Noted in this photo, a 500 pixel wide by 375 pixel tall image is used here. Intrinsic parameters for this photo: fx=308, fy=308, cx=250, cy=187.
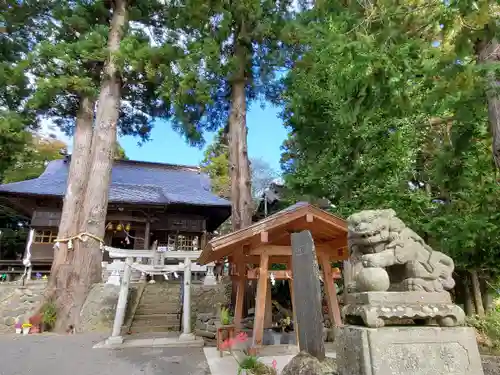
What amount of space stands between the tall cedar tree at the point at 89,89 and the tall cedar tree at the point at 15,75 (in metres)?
0.78

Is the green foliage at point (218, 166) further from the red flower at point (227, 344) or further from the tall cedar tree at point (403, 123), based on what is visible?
the red flower at point (227, 344)

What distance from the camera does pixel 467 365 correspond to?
278 cm

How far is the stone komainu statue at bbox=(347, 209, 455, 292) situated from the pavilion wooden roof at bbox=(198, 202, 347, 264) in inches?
102

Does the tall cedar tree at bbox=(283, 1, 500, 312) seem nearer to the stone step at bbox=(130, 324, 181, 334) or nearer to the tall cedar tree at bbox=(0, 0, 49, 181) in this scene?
the stone step at bbox=(130, 324, 181, 334)

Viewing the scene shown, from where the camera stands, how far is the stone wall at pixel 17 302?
32.1 ft

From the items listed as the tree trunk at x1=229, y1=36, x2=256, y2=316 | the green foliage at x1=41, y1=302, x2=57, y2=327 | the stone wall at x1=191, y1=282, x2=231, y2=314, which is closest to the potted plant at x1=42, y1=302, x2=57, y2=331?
the green foliage at x1=41, y1=302, x2=57, y2=327

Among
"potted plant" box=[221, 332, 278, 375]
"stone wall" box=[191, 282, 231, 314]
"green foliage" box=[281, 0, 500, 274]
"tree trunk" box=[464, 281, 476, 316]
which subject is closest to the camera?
"green foliage" box=[281, 0, 500, 274]

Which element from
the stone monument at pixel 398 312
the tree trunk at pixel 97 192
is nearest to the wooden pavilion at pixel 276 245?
the stone monument at pixel 398 312

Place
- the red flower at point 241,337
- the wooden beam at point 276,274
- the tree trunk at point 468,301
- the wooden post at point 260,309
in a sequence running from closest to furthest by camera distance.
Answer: the wooden post at point 260,309
the red flower at point 241,337
the wooden beam at point 276,274
the tree trunk at point 468,301

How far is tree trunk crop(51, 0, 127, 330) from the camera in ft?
31.3

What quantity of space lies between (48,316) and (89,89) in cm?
750

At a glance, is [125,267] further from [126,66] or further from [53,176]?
[53,176]

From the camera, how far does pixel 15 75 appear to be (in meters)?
10.3

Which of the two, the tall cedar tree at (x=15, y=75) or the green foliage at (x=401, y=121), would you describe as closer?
the green foliage at (x=401, y=121)
